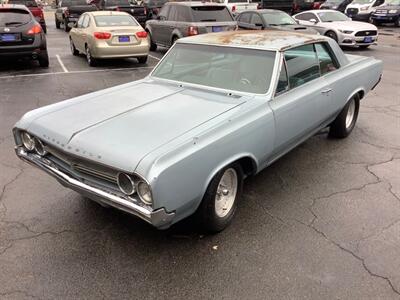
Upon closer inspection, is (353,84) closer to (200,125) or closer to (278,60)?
(278,60)

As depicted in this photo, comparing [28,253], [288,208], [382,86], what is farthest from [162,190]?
[382,86]

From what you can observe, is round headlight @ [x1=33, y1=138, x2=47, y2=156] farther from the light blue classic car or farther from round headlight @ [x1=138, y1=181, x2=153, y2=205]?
round headlight @ [x1=138, y1=181, x2=153, y2=205]

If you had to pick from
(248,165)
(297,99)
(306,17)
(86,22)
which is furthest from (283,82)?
(306,17)

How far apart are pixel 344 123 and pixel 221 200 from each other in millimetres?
2848

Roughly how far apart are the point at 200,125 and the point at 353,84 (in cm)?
306

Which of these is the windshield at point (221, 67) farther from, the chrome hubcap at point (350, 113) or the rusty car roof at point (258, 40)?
the chrome hubcap at point (350, 113)

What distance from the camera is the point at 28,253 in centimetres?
330

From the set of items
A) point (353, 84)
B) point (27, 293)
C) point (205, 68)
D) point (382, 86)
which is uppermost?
point (205, 68)

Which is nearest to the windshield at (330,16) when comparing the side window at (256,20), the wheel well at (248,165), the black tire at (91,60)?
the side window at (256,20)

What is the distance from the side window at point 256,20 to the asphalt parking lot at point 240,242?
966 centimetres

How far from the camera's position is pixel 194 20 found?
38.5ft

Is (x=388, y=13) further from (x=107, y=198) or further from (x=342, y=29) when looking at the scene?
(x=107, y=198)

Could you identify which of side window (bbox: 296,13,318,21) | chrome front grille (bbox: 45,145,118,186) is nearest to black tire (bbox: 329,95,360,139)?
chrome front grille (bbox: 45,145,118,186)

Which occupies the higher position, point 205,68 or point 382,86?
point 205,68
